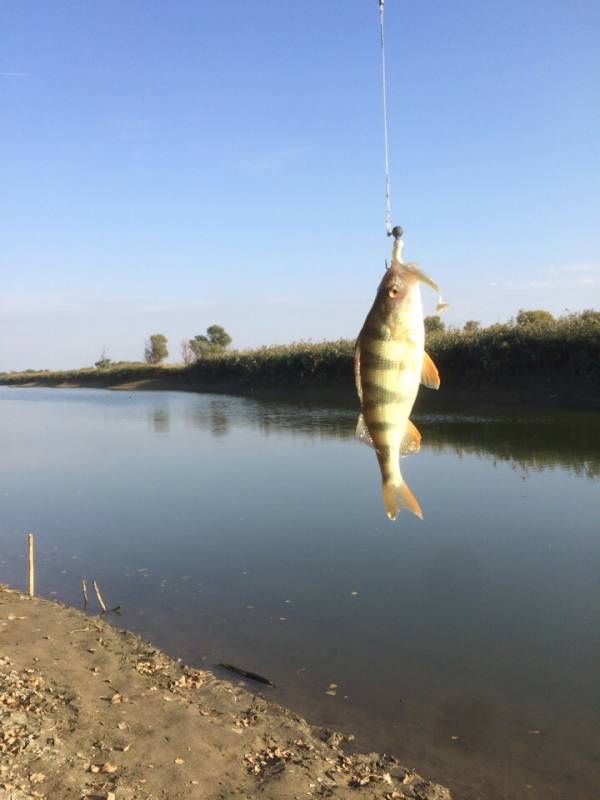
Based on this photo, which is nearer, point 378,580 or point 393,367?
point 393,367

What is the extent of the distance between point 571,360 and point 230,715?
31.9 m

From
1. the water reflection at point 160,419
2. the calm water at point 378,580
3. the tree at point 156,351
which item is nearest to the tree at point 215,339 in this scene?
the tree at point 156,351

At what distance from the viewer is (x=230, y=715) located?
570cm

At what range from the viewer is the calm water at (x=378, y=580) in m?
5.95

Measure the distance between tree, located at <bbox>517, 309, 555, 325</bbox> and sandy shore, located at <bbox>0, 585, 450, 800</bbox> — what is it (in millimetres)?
34491

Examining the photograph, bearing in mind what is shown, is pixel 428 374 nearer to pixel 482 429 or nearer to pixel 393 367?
pixel 393 367

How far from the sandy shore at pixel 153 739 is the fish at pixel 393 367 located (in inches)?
118

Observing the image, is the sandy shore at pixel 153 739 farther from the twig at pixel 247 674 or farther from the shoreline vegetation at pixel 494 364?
the shoreline vegetation at pixel 494 364

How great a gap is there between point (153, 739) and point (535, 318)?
3801 centimetres

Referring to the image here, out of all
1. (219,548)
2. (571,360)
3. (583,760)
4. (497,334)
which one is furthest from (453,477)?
(497,334)

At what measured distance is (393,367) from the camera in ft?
7.61

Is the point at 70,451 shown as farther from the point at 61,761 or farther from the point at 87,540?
the point at 61,761

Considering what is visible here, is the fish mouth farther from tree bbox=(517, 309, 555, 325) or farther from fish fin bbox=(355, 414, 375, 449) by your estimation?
tree bbox=(517, 309, 555, 325)

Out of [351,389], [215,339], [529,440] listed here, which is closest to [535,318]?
[351,389]
